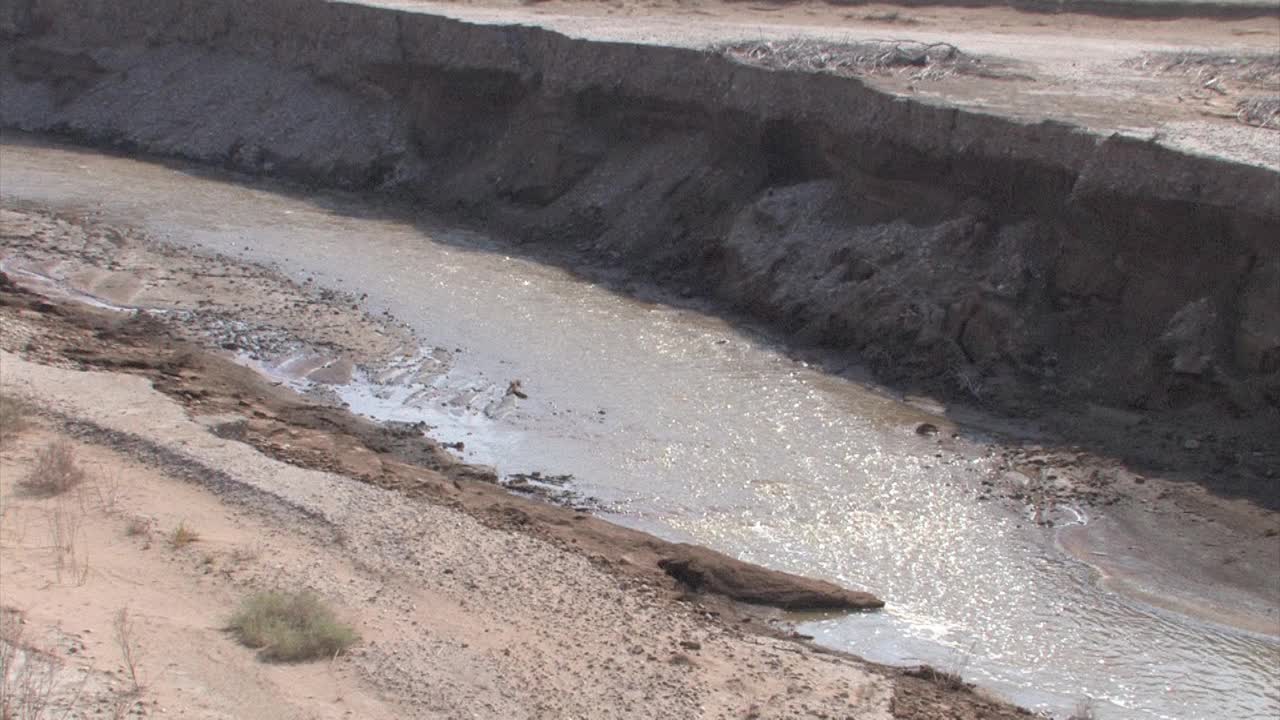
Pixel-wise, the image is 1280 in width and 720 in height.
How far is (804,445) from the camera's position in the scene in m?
10.4

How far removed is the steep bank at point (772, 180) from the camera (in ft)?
34.6

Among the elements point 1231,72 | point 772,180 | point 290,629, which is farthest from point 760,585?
point 1231,72

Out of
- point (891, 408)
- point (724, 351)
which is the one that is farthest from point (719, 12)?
point (891, 408)

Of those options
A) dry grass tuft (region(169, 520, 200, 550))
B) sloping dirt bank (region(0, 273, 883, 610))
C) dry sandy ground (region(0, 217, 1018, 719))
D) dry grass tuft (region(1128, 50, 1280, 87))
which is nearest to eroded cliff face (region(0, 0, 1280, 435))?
dry grass tuft (region(1128, 50, 1280, 87))

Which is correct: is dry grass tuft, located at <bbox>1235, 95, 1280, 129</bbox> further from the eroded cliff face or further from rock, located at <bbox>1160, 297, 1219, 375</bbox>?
rock, located at <bbox>1160, 297, 1219, 375</bbox>

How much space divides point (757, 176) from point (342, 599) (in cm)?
807

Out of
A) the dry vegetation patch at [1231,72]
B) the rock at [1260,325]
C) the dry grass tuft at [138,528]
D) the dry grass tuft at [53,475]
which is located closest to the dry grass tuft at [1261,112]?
the dry vegetation patch at [1231,72]

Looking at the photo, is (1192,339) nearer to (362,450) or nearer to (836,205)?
(836,205)

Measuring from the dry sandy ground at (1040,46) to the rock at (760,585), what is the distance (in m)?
4.72

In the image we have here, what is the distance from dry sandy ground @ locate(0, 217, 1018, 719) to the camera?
247 inches

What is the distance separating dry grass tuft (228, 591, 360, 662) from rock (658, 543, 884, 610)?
6.88 feet

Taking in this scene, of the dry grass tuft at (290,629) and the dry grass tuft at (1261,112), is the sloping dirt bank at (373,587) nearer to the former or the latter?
the dry grass tuft at (290,629)

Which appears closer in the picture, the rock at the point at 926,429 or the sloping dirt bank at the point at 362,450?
the sloping dirt bank at the point at 362,450

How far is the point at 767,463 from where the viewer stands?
33.0 ft
